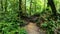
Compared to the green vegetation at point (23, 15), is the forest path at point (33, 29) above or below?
below

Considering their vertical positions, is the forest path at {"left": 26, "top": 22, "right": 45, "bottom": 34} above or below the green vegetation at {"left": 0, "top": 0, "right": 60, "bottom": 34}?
below

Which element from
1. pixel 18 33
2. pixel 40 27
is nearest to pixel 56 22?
pixel 40 27

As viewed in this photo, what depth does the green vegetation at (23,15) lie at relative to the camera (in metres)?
10.0

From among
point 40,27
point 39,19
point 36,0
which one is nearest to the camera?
point 40,27

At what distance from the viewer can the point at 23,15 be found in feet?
42.4

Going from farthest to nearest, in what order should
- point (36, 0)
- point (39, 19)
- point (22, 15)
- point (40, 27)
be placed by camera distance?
point (36, 0) < point (22, 15) < point (39, 19) < point (40, 27)

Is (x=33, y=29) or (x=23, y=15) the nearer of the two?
(x=33, y=29)

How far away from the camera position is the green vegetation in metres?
10.0

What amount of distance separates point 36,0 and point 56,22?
441 cm

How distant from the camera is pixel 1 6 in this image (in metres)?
13.2

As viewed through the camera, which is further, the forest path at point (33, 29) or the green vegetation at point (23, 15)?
the forest path at point (33, 29)

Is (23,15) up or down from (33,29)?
up

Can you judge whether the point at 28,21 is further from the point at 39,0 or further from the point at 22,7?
the point at 39,0

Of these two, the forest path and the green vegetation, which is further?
the forest path
